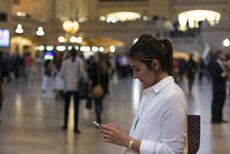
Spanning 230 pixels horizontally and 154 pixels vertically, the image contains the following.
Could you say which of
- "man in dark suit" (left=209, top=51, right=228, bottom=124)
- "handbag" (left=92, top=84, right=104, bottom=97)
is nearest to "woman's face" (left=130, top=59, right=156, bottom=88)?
"handbag" (left=92, top=84, right=104, bottom=97)

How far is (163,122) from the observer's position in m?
2.17

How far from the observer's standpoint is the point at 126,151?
229cm

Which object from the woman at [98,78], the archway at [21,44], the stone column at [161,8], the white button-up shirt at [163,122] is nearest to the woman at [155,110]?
the white button-up shirt at [163,122]

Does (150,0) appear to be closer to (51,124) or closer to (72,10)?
(72,10)

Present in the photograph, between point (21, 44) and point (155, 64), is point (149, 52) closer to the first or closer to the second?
point (155, 64)

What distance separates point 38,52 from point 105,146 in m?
35.6

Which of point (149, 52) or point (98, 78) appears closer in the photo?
point (149, 52)

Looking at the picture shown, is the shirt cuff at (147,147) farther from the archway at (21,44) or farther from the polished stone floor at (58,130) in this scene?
the archway at (21,44)

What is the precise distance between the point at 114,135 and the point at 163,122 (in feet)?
0.73

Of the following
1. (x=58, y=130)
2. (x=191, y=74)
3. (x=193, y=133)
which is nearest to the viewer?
(x=193, y=133)

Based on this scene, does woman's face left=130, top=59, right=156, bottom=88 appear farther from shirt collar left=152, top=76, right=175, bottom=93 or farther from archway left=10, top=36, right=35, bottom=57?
archway left=10, top=36, right=35, bottom=57

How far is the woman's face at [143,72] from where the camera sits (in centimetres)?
223

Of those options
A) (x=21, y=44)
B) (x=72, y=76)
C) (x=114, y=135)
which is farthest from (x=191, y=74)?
(x=21, y=44)

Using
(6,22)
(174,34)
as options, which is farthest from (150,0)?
(6,22)
